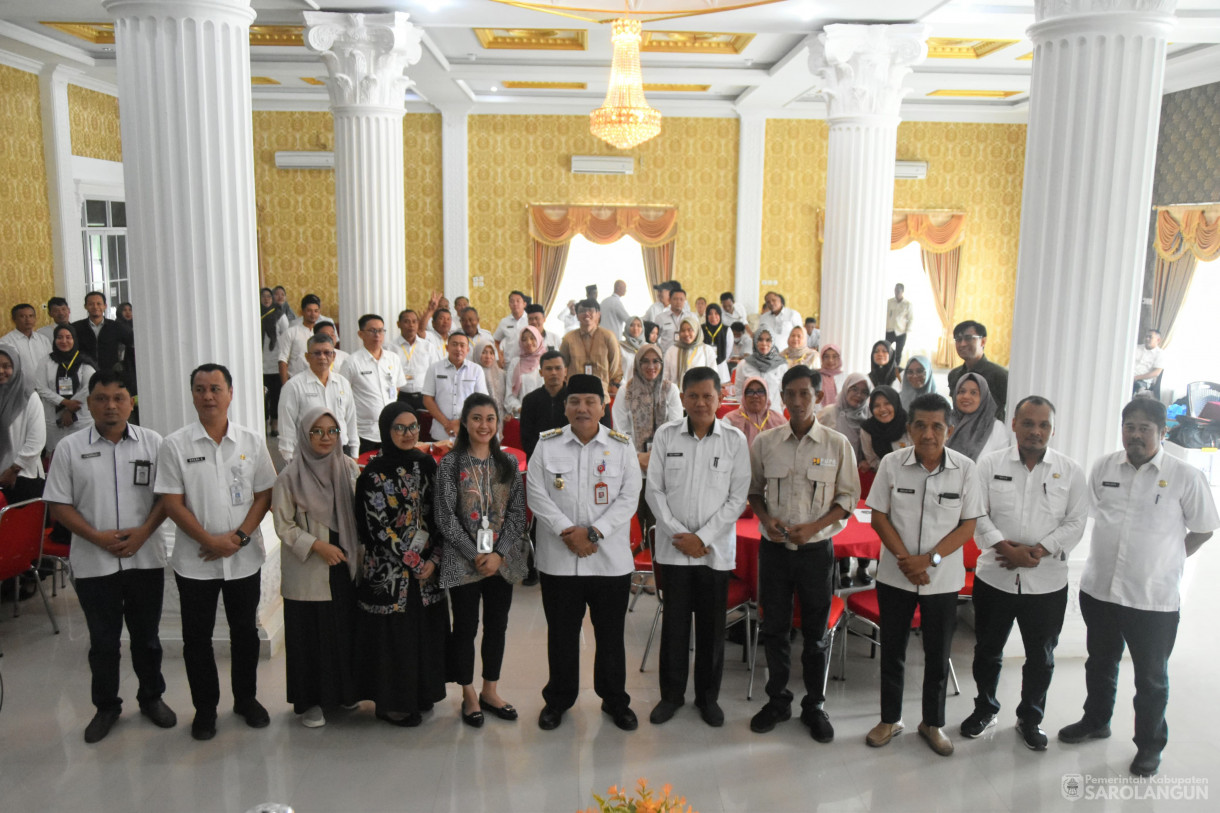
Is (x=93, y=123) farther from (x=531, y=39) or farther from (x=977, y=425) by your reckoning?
(x=977, y=425)

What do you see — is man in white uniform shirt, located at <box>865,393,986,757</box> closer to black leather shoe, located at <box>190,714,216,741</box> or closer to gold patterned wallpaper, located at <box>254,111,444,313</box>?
black leather shoe, located at <box>190,714,216,741</box>

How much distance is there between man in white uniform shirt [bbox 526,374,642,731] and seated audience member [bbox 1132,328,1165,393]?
398 inches

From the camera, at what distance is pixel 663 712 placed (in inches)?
168

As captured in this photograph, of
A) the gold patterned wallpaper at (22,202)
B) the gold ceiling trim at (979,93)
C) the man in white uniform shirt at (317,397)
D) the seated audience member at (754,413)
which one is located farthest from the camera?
the gold ceiling trim at (979,93)

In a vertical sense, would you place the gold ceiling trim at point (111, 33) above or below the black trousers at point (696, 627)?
above

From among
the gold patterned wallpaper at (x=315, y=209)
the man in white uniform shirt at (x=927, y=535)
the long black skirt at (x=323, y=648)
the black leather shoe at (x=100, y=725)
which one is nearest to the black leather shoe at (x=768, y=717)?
the man in white uniform shirt at (x=927, y=535)

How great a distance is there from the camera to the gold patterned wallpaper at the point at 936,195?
16125 millimetres

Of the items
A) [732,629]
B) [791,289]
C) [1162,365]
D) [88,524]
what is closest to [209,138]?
[88,524]

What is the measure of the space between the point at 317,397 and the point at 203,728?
2.35m

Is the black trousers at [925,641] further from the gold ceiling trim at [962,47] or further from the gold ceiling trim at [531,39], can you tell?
the gold ceiling trim at [962,47]

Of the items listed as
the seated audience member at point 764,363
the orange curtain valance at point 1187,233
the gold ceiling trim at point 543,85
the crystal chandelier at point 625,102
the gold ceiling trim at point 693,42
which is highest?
the gold ceiling trim at point 543,85

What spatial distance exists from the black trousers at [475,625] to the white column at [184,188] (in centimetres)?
173

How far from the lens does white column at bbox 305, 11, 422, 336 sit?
8.59 m

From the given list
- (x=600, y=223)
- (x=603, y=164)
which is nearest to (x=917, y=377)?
(x=600, y=223)
